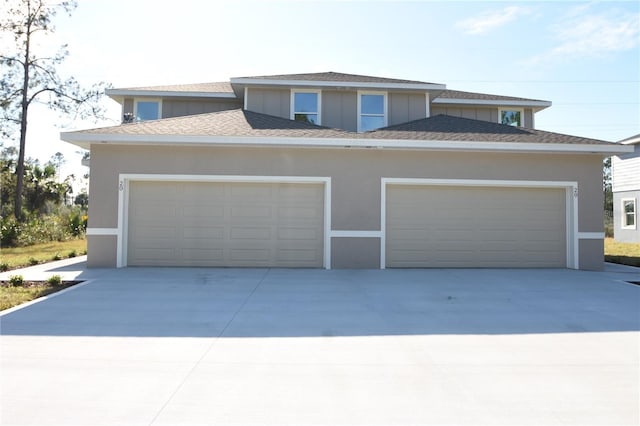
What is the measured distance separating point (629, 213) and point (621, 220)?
60 centimetres

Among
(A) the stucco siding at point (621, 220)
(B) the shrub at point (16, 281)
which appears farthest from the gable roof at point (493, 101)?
(B) the shrub at point (16, 281)

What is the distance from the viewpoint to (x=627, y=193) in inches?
886

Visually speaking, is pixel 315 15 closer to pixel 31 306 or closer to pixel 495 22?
pixel 495 22

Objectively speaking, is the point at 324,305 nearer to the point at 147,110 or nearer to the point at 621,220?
the point at 147,110

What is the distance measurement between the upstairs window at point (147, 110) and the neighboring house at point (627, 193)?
22.3 m

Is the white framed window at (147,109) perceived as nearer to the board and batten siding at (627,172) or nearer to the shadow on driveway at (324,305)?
the shadow on driveway at (324,305)

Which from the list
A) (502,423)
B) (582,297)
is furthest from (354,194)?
(502,423)

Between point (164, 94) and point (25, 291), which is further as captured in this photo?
point (164, 94)

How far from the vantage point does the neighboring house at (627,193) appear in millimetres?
21859

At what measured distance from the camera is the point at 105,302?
720cm

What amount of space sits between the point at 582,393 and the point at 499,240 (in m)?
8.21

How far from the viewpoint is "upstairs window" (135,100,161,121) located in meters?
16.7

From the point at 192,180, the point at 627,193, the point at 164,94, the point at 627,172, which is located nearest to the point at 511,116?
the point at 627,172

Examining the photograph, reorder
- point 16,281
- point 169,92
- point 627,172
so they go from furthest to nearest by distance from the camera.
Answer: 1. point 627,172
2. point 169,92
3. point 16,281
